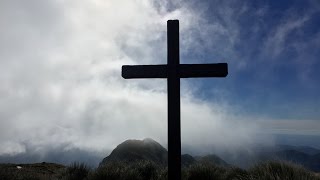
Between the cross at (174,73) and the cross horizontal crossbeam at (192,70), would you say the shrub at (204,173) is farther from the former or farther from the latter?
the cross horizontal crossbeam at (192,70)

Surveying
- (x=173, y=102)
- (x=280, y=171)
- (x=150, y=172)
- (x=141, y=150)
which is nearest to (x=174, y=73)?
(x=173, y=102)

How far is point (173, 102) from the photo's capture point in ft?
35.6

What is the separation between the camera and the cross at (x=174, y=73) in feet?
35.0

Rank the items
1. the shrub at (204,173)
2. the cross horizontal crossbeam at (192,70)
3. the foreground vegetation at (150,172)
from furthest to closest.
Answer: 1. the shrub at (204,173)
2. the cross horizontal crossbeam at (192,70)
3. the foreground vegetation at (150,172)

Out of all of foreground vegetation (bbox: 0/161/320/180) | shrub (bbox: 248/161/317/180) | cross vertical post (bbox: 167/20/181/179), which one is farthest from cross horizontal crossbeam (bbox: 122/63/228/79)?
foreground vegetation (bbox: 0/161/320/180)

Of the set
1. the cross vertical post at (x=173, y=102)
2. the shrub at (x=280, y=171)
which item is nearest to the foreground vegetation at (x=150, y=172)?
the shrub at (x=280, y=171)

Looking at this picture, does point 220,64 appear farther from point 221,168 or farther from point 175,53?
point 221,168

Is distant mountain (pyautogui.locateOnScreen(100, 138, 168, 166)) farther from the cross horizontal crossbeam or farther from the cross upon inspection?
the cross horizontal crossbeam

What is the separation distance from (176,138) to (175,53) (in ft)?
8.29

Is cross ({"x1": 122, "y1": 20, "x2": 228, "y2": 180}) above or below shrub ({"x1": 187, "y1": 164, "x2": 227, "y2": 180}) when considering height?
above

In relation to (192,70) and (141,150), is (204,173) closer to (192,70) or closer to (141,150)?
(192,70)

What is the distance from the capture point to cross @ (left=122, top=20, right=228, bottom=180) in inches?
420

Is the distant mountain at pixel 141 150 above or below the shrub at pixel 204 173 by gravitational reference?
above

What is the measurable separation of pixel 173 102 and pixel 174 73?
897 millimetres
